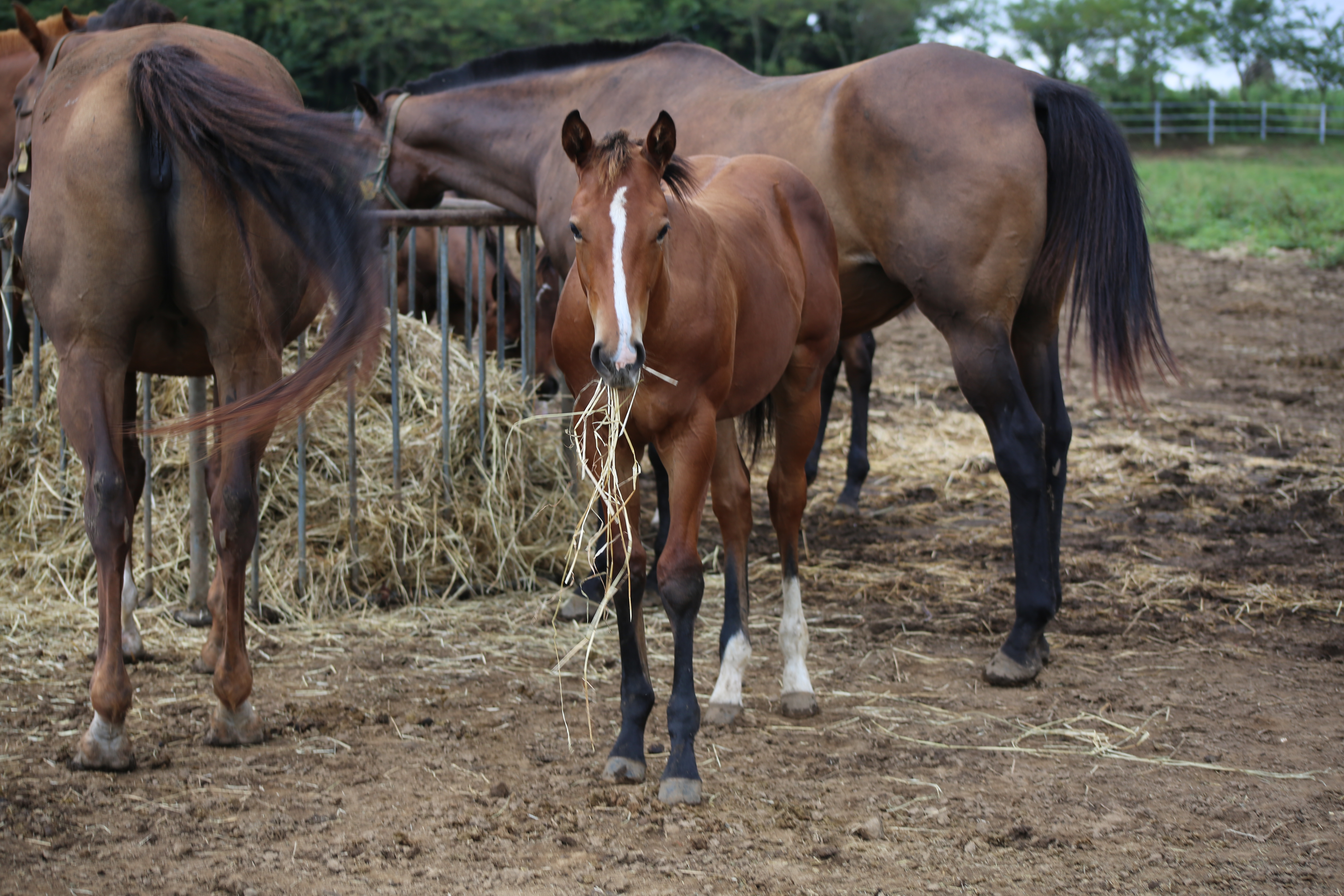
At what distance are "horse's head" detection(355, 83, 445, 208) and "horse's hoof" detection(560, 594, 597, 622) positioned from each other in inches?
85.0

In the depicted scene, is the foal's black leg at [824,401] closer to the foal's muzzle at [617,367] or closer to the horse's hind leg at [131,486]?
the horse's hind leg at [131,486]

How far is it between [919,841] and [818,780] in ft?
1.51

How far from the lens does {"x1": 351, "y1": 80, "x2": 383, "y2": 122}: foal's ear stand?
214 inches

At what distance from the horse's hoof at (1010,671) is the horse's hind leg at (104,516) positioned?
277cm

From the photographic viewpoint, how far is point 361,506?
203 inches

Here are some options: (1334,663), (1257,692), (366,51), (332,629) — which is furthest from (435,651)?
(366,51)

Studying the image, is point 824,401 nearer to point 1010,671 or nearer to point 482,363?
point 482,363

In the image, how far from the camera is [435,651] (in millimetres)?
4438

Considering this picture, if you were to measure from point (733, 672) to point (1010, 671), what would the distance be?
3.43 ft

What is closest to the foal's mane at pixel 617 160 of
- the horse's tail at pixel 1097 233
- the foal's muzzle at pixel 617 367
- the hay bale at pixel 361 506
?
the foal's muzzle at pixel 617 367

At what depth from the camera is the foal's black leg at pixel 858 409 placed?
6.59m

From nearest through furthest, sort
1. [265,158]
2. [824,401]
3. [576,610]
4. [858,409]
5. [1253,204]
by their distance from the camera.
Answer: [265,158]
[576,610]
[824,401]
[858,409]
[1253,204]

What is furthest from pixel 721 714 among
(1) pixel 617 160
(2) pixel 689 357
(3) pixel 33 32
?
(3) pixel 33 32

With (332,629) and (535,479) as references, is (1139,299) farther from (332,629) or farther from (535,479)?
(332,629)
